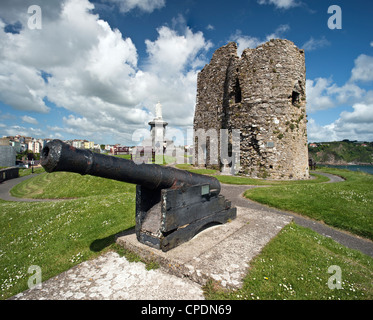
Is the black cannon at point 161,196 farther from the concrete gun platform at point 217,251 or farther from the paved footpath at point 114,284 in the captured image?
the paved footpath at point 114,284

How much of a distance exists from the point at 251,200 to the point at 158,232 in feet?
23.0

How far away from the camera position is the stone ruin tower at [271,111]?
1638 cm

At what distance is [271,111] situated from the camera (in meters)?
16.4

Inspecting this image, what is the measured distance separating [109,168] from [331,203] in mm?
9261

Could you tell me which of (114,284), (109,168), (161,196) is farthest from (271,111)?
(114,284)

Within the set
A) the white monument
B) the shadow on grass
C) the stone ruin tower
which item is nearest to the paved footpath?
the shadow on grass

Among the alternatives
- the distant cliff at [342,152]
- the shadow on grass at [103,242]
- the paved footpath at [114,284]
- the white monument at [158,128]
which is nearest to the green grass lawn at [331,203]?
the paved footpath at [114,284]

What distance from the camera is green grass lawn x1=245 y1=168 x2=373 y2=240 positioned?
271 inches

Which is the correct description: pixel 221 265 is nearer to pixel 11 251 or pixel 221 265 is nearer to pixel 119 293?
pixel 119 293

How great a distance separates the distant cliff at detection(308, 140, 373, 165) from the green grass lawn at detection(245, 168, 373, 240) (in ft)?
429

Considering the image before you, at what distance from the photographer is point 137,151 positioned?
1880cm

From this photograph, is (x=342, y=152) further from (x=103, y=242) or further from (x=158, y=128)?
(x=103, y=242)

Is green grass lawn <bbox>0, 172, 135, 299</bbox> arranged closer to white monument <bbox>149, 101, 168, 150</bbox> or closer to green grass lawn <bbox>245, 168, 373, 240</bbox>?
green grass lawn <bbox>245, 168, 373, 240</bbox>
